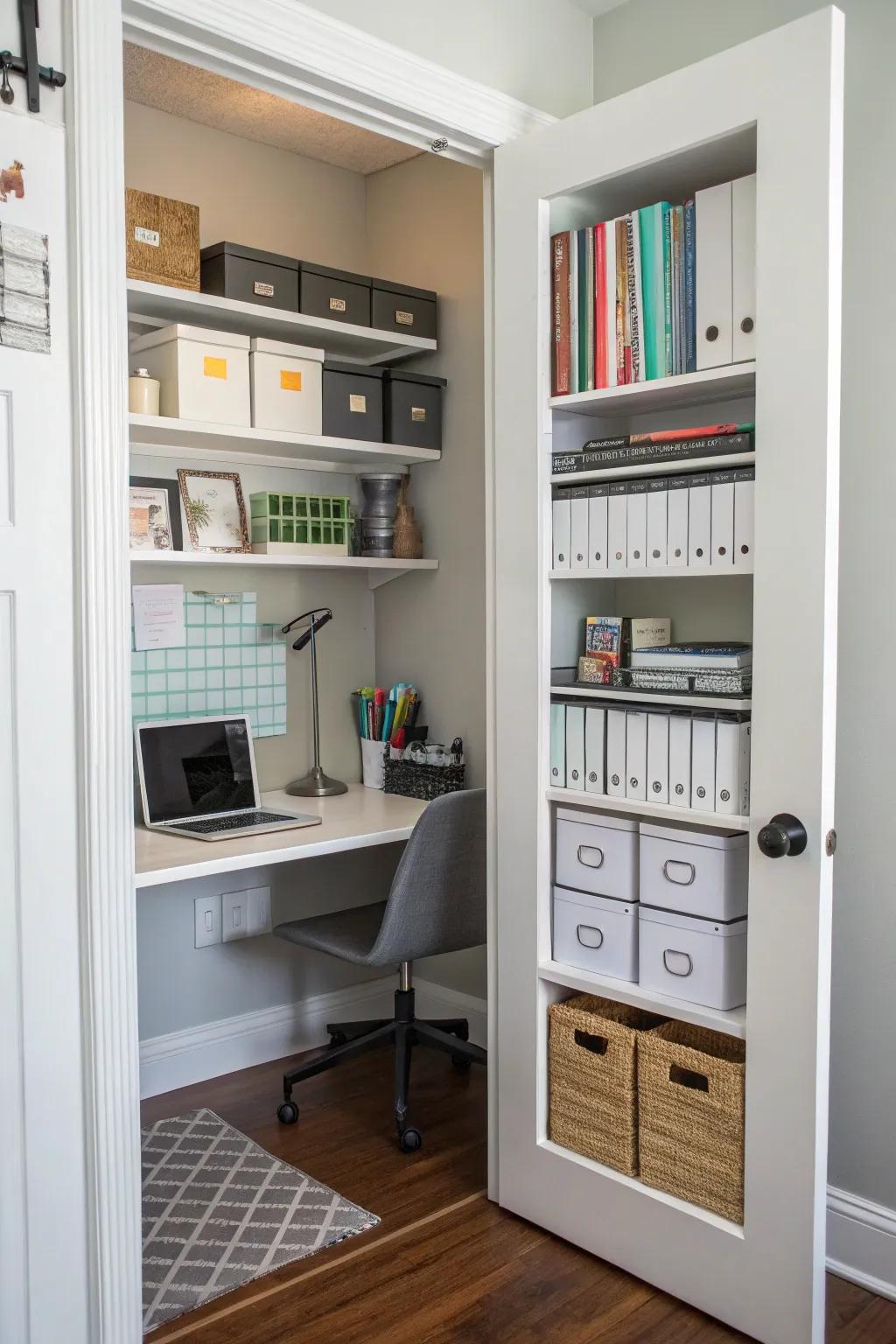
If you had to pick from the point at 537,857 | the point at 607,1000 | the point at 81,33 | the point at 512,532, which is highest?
the point at 81,33

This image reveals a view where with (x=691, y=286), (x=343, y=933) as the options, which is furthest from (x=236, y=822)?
(x=691, y=286)

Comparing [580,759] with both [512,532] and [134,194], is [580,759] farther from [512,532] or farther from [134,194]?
[134,194]

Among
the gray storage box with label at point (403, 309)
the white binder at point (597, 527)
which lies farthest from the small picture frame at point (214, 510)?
the white binder at point (597, 527)

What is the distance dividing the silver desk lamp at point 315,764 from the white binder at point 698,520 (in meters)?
1.39

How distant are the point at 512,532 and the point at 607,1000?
1018 millimetres

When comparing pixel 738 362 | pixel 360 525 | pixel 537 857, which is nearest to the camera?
pixel 738 362

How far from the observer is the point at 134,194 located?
8.64 feet

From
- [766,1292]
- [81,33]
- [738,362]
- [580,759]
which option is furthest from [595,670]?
[81,33]

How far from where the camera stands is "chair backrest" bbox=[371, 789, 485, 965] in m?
2.73

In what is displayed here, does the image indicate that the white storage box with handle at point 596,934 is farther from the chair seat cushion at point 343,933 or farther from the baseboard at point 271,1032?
the baseboard at point 271,1032

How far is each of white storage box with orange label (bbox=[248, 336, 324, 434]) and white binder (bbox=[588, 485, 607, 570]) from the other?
1.01m

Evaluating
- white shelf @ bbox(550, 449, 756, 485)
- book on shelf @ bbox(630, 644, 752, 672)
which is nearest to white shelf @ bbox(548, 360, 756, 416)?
white shelf @ bbox(550, 449, 756, 485)

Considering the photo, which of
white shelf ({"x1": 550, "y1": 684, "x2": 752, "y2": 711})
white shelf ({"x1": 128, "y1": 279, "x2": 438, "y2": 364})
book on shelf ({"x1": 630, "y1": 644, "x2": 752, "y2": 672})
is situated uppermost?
white shelf ({"x1": 128, "y1": 279, "x2": 438, "y2": 364})

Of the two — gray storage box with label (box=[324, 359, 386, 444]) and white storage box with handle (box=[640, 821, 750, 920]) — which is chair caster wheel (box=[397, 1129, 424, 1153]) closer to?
white storage box with handle (box=[640, 821, 750, 920])
